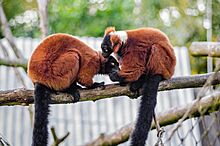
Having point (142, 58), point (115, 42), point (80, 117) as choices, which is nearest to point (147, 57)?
point (142, 58)

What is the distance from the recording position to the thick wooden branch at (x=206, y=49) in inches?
122

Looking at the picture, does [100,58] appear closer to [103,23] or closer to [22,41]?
[22,41]

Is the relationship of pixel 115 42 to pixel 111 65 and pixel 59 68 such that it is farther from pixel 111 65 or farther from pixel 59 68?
pixel 59 68

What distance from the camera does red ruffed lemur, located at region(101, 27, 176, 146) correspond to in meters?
3.00

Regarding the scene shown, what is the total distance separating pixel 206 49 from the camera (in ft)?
10.3

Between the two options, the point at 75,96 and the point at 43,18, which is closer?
the point at 75,96

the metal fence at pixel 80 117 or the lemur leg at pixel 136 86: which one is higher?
the lemur leg at pixel 136 86

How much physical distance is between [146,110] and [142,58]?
359 millimetres

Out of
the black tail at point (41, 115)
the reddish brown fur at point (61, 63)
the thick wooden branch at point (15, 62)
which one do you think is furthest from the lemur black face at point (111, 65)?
the thick wooden branch at point (15, 62)

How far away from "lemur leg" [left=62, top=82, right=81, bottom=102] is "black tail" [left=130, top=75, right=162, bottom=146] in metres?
0.36

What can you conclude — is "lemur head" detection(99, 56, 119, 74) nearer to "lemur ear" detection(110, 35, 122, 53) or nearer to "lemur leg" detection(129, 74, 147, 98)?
"lemur ear" detection(110, 35, 122, 53)

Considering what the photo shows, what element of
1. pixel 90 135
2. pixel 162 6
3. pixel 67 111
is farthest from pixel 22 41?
pixel 162 6

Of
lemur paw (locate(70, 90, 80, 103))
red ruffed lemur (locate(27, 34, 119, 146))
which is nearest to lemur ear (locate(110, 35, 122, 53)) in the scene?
red ruffed lemur (locate(27, 34, 119, 146))

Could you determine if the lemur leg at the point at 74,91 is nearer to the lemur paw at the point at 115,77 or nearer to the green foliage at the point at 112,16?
the lemur paw at the point at 115,77
